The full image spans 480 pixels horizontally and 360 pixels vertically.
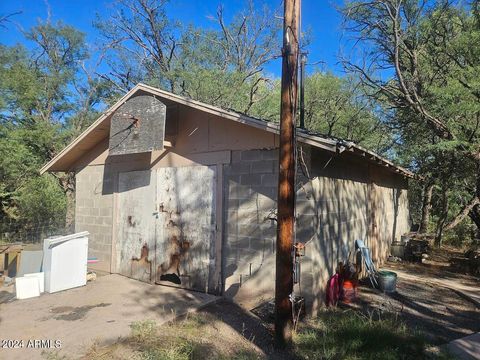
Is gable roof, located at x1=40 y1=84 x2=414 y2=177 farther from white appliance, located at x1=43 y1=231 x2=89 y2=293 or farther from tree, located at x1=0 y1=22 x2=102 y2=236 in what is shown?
tree, located at x1=0 y1=22 x2=102 y2=236

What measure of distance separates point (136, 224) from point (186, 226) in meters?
1.51

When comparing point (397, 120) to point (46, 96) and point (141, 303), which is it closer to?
point (141, 303)

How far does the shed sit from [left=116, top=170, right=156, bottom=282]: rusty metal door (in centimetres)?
2

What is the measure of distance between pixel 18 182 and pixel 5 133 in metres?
3.34

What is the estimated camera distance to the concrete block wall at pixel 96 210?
852 cm

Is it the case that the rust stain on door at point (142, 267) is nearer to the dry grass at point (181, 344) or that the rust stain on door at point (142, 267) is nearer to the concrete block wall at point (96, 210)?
the concrete block wall at point (96, 210)

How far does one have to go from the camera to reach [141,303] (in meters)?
6.21

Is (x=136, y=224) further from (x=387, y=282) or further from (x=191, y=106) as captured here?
(x=387, y=282)

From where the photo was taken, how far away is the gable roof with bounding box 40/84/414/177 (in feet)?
17.4

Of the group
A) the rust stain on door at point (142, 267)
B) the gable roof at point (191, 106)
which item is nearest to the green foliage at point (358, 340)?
the gable roof at point (191, 106)

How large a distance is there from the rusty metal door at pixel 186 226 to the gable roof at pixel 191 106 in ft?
3.92

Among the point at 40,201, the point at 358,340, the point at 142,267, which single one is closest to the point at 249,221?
the point at 358,340

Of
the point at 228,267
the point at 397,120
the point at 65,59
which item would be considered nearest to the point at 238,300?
the point at 228,267

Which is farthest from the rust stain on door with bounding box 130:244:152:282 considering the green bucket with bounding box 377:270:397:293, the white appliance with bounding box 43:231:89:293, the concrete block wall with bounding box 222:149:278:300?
the green bucket with bounding box 377:270:397:293
